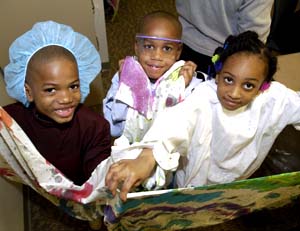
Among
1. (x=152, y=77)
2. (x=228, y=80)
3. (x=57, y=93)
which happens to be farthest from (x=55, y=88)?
(x=228, y=80)

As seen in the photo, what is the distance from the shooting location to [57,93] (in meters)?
0.96

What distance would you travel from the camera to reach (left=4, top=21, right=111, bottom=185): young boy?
0.94m

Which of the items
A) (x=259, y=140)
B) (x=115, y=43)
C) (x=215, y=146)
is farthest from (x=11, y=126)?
(x=115, y=43)

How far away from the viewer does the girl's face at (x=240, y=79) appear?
87 centimetres

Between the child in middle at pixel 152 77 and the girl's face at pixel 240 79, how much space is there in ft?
0.45

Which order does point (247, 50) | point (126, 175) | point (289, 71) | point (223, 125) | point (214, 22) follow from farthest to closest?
point (289, 71) < point (214, 22) < point (223, 125) < point (247, 50) < point (126, 175)

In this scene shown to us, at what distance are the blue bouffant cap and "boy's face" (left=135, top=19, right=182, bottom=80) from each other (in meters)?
0.15

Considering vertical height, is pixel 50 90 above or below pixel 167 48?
below

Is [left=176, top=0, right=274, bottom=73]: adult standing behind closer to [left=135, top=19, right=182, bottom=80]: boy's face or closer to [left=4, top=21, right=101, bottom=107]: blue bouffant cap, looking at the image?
[left=135, top=19, right=182, bottom=80]: boy's face

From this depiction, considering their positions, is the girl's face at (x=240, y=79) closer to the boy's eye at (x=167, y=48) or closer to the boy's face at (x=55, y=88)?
the boy's eye at (x=167, y=48)

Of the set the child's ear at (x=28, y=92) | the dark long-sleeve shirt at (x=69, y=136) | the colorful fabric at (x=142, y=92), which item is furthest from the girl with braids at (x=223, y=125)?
the child's ear at (x=28, y=92)

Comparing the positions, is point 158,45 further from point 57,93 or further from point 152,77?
point 57,93

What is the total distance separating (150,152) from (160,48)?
354 mm

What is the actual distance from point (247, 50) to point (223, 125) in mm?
Result: 212
